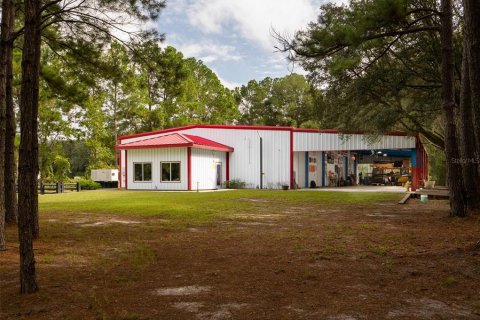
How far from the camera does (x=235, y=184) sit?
96.8 feet

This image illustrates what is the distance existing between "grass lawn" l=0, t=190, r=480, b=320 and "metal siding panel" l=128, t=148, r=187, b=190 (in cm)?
1682

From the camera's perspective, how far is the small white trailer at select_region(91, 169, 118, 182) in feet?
120

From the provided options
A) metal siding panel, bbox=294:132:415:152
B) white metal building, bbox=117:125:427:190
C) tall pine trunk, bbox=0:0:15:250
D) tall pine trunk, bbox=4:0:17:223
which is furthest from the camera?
white metal building, bbox=117:125:427:190

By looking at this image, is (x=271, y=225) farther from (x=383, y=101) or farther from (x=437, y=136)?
(x=437, y=136)

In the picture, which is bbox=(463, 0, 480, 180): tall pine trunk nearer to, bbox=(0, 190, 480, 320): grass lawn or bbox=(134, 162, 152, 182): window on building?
bbox=(0, 190, 480, 320): grass lawn

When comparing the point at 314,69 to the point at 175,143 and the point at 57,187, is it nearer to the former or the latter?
the point at 175,143

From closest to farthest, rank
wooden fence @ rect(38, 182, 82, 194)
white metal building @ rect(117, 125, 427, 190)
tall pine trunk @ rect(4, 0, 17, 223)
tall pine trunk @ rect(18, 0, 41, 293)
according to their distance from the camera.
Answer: tall pine trunk @ rect(18, 0, 41, 293), tall pine trunk @ rect(4, 0, 17, 223), white metal building @ rect(117, 125, 427, 190), wooden fence @ rect(38, 182, 82, 194)

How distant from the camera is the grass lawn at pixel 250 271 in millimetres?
3916

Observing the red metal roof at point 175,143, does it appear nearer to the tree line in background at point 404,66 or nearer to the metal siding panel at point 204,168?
the metal siding panel at point 204,168

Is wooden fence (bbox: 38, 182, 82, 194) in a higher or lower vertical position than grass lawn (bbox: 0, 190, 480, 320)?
higher

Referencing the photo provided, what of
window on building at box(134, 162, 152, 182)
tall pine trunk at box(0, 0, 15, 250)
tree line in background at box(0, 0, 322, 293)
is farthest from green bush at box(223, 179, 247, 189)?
tall pine trunk at box(0, 0, 15, 250)

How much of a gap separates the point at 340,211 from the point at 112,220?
709 centimetres

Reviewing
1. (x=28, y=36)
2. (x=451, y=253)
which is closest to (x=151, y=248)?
(x=28, y=36)

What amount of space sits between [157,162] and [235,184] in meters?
5.68
